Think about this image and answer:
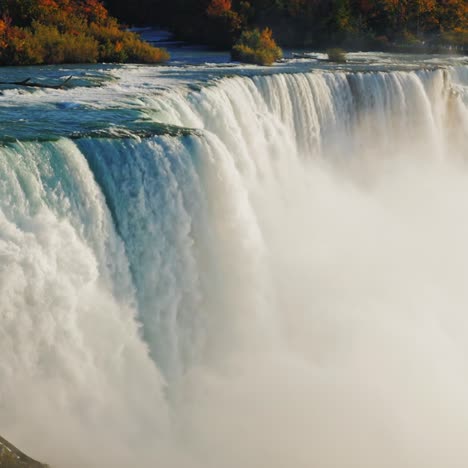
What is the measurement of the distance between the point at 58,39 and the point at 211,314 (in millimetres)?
10198

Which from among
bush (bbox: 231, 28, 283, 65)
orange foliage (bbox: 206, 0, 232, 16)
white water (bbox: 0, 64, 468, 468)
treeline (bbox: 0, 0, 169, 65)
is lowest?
white water (bbox: 0, 64, 468, 468)

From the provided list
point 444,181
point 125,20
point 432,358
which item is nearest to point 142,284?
point 432,358

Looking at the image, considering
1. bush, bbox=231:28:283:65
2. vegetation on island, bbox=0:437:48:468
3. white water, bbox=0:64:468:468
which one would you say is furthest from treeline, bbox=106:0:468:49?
vegetation on island, bbox=0:437:48:468

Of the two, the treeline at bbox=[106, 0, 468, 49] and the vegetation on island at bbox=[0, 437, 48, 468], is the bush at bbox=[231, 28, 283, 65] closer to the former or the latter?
the treeline at bbox=[106, 0, 468, 49]

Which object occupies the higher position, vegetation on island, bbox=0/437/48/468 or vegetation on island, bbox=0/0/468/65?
vegetation on island, bbox=0/0/468/65

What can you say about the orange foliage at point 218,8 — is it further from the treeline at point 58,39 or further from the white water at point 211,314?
the white water at point 211,314

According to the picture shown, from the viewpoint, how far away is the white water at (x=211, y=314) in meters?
6.27

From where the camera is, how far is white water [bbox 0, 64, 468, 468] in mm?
6266

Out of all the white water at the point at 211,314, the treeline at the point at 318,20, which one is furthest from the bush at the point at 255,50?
the white water at the point at 211,314

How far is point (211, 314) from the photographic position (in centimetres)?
802

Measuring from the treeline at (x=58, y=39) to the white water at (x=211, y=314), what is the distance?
5.77 m

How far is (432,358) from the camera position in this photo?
9.03 m

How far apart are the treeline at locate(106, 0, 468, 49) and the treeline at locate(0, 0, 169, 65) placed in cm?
454

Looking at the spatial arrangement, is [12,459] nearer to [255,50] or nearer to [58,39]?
[58,39]
